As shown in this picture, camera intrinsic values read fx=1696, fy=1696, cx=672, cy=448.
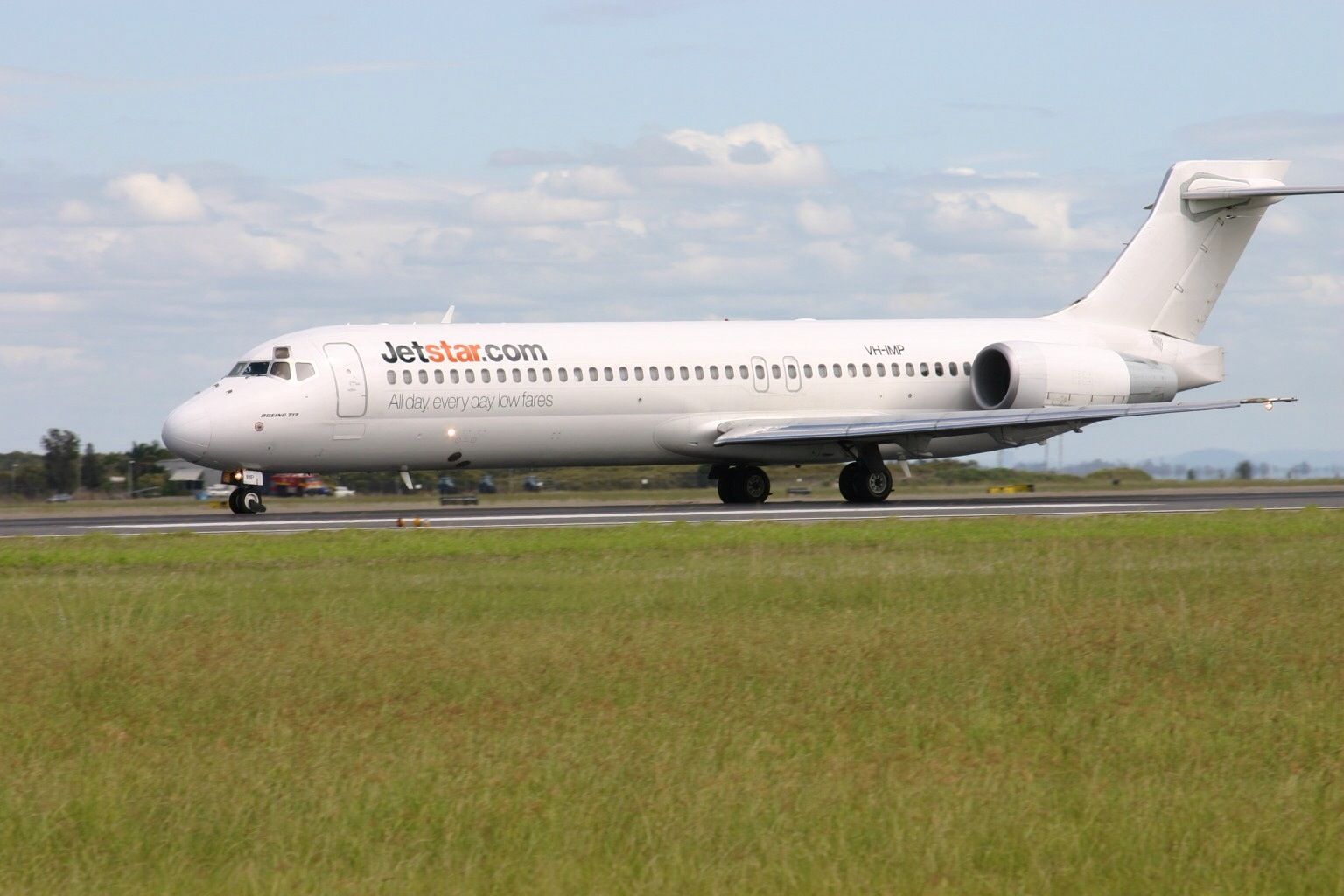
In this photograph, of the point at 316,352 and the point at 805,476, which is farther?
the point at 805,476

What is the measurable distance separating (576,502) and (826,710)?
99.0 feet

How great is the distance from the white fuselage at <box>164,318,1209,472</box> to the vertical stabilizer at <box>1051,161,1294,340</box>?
198cm

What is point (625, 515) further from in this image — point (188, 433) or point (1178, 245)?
point (1178, 245)

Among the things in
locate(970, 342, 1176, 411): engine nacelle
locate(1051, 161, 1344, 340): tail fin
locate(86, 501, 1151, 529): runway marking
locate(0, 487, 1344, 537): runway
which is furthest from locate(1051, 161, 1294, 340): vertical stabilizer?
locate(86, 501, 1151, 529): runway marking

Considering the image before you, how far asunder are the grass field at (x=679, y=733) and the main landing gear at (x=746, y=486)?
60.0ft

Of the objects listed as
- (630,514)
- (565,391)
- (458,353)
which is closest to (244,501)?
(458,353)

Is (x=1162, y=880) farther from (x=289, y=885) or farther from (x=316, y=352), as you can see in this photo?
(x=316, y=352)

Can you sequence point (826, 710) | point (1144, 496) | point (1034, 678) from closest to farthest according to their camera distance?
1. point (826, 710)
2. point (1034, 678)
3. point (1144, 496)

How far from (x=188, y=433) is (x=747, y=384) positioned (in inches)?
445

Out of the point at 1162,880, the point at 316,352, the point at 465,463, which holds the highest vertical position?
the point at 316,352

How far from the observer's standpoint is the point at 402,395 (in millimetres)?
31375

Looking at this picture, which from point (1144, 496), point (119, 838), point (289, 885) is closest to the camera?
point (289, 885)

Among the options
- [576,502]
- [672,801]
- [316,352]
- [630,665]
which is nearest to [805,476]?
[576,502]

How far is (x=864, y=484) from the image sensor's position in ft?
115
